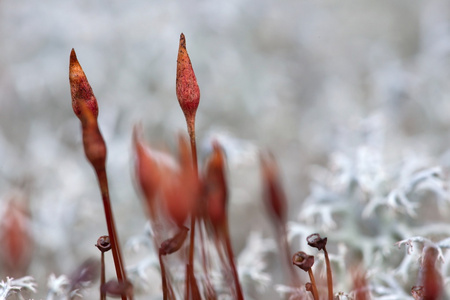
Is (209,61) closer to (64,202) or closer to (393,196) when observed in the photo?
(64,202)

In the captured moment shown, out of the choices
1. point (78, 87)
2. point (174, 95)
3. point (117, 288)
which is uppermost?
point (174, 95)

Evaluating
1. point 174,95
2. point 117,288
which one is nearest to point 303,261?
point 117,288

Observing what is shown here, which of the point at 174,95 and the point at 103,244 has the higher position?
the point at 174,95

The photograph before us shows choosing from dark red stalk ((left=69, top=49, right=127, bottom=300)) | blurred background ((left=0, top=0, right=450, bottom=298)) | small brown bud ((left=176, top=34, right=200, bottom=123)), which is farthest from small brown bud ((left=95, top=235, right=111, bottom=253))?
blurred background ((left=0, top=0, right=450, bottom=298))

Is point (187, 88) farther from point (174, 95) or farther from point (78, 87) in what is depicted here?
point (174, 95)

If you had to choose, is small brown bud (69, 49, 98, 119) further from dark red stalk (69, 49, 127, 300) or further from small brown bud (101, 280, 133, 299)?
small brown bud (101, 280, 133, 299)

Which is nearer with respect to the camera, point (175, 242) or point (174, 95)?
point (175, 242)

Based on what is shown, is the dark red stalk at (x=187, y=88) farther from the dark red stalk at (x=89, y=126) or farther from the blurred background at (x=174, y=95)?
the blurred background at (x=174, y=95)
